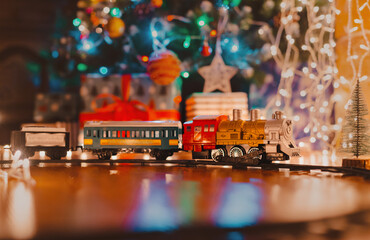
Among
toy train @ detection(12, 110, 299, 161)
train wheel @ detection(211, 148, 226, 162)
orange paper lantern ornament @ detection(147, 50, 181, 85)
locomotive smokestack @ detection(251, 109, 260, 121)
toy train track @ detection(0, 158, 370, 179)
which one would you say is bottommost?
toy train track @ detection(0, 158, 370, 179)

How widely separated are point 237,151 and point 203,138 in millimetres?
826

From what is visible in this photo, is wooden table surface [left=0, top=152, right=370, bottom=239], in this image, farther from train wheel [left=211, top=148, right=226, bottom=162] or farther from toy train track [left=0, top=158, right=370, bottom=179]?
train wheel [left=211, top=148, right=226, bottom=162]

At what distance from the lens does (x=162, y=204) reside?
121 inches

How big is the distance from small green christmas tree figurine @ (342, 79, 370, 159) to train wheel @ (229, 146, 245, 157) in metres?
2.36

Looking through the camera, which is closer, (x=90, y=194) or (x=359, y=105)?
(x=90, y=194)

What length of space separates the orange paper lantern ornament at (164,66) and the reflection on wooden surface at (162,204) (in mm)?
5989

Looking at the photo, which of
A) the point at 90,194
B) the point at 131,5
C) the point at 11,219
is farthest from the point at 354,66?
the point at 11,219

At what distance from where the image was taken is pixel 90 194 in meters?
3.59

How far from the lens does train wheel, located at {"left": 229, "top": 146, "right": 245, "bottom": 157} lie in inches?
286

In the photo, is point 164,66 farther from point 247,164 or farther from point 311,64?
point 311,64

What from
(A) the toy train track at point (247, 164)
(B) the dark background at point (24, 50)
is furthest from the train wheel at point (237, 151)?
(B) the dark background at point (24, 50)

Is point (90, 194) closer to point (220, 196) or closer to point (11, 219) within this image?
point (11, 219)

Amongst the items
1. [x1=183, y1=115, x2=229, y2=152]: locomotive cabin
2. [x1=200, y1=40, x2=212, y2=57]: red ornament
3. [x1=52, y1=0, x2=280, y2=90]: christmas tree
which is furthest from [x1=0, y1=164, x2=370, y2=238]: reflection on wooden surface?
[x1=52, y1=0, x2=280, y2=90]: christmas tree

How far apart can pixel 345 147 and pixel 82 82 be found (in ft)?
27.9
